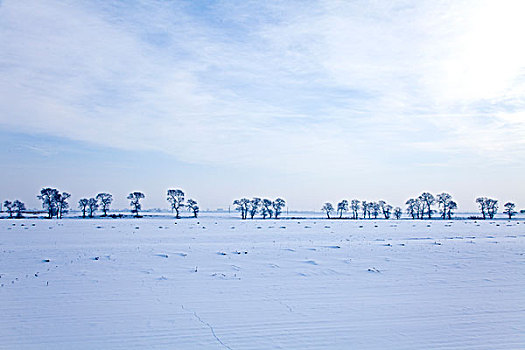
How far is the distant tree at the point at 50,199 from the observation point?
4031 inches

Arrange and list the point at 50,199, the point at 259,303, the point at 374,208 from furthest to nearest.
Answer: the point at 374,208, the point at 50,199, the point at 259,303

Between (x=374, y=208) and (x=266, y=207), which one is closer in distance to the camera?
(x=266, y=207)

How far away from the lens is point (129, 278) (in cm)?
1283

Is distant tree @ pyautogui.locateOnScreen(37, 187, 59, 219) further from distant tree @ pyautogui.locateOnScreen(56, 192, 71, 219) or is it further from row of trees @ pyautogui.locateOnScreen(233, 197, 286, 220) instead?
row of trees @ pyautogui.locateOnScreen(233, 197, 286, 220)

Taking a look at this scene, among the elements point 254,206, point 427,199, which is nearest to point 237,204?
point 254,206

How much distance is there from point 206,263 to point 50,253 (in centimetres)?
898

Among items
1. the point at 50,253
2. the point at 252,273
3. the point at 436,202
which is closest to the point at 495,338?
the point at 252,273

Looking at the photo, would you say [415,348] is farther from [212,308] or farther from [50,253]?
[50,253]

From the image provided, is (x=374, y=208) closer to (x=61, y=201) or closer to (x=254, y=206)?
(x=254, y=206)

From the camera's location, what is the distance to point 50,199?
341 feet

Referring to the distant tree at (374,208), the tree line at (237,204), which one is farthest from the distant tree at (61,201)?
the distant tree at (374,208)

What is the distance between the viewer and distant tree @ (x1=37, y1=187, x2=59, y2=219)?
10238 centimetres

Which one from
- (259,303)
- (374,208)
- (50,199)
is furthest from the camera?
(374,208)

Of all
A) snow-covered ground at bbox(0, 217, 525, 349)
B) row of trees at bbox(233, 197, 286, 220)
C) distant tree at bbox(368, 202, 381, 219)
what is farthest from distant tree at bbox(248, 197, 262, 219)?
snow-covered ground at bbox(0, 217, 525, 349)
